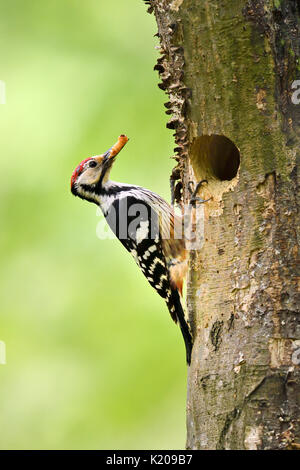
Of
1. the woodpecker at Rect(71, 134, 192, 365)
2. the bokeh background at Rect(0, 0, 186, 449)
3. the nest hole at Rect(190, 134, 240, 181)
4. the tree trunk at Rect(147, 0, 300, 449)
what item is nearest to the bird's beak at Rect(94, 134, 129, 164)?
the woodpecker at Rect(71, 134, 192, 365)

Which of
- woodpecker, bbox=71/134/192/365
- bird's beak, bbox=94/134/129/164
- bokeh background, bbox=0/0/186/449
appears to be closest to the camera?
woodpecker, bbox=71/134/192/365

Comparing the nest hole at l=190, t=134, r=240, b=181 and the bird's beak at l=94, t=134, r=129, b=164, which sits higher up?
the bird's beak at l=94, t=134, r=129, b=164

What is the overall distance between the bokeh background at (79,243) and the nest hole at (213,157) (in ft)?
4.58

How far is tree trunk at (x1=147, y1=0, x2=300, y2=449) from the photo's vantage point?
3.50 m

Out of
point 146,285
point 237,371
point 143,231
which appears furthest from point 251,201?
point 146,285

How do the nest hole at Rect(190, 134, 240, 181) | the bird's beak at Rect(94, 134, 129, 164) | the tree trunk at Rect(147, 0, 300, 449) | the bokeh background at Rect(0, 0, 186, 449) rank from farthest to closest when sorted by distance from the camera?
the bokeh background at Rect(0, 0, 186, 449) < the bird's beak at Rect(94, 134, 129, 164) < the nest hole at Rect(190, 134, 240, 181) < the tree trunk at Rect(147, 0, 300, 449)

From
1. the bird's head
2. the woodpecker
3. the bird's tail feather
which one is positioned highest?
the bird's head

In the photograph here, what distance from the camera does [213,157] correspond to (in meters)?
4.53

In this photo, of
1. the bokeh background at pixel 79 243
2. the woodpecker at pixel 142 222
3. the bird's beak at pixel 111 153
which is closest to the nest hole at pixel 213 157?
the woodpecker at pixel 142 222

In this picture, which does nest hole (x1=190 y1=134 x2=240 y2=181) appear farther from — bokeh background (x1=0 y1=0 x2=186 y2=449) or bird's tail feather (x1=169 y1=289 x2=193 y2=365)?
bokeh background (x1=0 y1=0 x2=186 y2=449)

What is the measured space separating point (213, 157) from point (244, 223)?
0.83 meters

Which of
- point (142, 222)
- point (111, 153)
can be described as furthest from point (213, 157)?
point (111, 153)

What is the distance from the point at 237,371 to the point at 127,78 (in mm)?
3638
